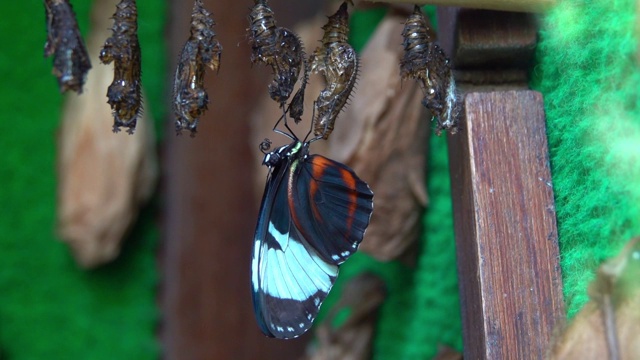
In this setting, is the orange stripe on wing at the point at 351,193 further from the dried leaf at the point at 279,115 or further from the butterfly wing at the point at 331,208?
the dried leaf at the point at 279,115

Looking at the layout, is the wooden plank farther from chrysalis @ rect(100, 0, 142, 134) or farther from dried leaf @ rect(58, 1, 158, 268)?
dried leaf @ rect(58, 1, 158, 268)

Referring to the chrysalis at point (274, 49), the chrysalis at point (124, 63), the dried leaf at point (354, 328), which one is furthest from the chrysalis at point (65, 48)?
the dried leaf at point (354, 328)

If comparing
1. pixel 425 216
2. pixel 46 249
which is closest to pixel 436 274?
pixel 425 216

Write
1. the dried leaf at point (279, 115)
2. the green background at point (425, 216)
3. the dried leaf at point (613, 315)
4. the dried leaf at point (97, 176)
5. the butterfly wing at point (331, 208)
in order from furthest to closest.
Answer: the dried leaf at point (97, 176) < the dried leaf at point (279, 115) < the butterfly wing at point (331, 208) < the green background at point (425, 216) < the dried leaf at point (613, 315)

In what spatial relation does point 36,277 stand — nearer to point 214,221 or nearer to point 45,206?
point 45,206

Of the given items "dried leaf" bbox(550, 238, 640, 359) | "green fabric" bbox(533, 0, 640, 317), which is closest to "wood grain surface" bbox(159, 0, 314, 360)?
"green fabric" bbox(533, 0, 640, 317)

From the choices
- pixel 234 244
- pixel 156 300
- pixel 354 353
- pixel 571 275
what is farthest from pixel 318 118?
pixel 156 300
